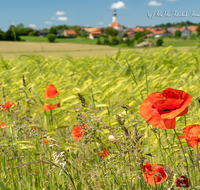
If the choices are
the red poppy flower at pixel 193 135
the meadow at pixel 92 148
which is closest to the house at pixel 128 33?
the meadow at pixel 92 148

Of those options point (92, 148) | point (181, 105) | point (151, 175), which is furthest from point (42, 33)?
point (181, 105)

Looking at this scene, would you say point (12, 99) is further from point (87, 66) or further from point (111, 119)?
point (87, 66)

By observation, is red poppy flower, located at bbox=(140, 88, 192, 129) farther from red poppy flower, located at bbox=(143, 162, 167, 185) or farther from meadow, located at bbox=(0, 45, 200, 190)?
red poppy flower, located at bbox=(143, 162, 167, 185)

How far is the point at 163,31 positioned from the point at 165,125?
185ft

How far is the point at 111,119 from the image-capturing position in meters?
1.23

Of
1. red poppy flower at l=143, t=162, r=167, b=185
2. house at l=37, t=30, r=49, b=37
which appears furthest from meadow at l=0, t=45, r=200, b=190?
house at l=37, t=30, r=49, b=37

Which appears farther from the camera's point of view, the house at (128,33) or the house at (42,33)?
the house at (42,33)

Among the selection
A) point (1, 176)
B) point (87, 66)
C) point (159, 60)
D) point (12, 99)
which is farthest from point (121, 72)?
point (1, 176)

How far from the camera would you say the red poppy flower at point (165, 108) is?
46cm

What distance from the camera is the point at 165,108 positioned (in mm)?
474

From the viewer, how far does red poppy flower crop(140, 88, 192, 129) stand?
18.1 inches

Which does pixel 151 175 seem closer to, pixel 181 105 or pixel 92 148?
pixel 181 105

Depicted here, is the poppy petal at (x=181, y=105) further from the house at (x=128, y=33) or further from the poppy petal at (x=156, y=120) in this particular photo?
the house at (x=128, y=33)

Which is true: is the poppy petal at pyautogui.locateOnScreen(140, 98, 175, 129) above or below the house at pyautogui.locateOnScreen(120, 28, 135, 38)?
below
